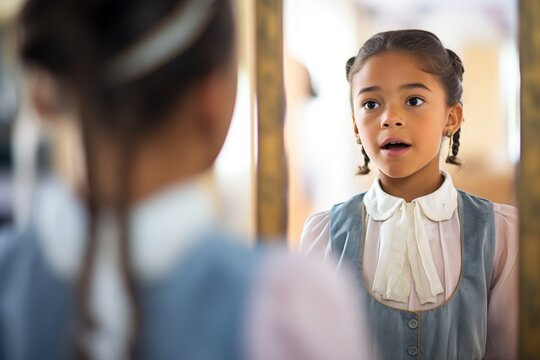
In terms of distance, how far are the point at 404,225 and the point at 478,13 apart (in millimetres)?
422

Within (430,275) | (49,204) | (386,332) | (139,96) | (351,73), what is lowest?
(386,332)

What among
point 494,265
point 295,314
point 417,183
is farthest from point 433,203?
point 295,314

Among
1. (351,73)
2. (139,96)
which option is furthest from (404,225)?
(139,96)

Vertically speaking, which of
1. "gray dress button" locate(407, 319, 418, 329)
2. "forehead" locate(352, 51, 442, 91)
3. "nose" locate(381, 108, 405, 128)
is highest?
"forehead" locate(352, 51, 442, 91)

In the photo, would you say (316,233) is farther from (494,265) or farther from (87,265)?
(87,265)

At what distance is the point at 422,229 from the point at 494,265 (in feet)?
0.49

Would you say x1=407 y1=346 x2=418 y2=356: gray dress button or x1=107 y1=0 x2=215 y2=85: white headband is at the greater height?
x1=107 y1=0 x2=215 y2=85: white headband

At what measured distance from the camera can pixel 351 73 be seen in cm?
114

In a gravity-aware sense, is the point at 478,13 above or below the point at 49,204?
above

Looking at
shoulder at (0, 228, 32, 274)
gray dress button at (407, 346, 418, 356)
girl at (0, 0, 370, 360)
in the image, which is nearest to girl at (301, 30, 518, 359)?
gray dress button at (407, 346, 418, 356)

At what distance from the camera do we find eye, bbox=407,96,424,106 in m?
1.07

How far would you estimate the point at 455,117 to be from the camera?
1102mm

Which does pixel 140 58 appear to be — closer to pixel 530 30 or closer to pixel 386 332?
pixel 386 332

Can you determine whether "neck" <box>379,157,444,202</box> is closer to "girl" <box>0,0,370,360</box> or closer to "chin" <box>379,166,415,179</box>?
"chin" <box>379,166,415,179</box>
